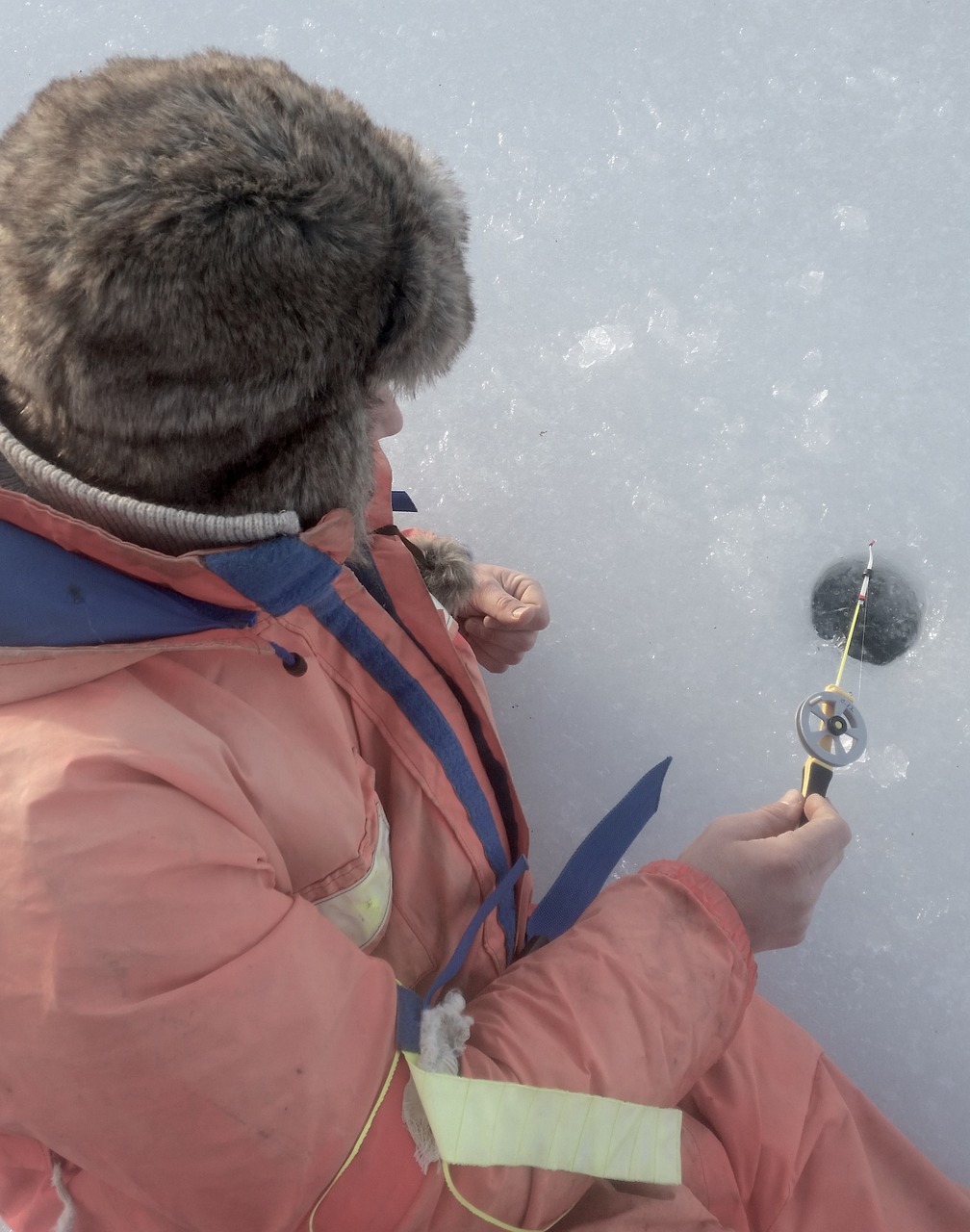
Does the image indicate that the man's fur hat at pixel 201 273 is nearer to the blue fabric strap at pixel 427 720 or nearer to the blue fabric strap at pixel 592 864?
the blue fabric strap at pixel 427 720

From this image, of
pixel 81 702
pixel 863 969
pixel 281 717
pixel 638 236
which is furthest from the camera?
pixel 638 236

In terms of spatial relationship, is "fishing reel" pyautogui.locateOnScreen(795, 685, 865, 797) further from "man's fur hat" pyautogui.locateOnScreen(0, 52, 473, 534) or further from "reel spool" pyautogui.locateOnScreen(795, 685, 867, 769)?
"man's fur hat" pyautogui.locateOnScreen(0, 52, 473, 534)

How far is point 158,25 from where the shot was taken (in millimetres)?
1687

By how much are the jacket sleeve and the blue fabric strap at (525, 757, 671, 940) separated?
26cm

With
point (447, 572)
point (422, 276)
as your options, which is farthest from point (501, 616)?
point (422, 276)

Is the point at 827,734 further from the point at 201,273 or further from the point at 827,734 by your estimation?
the point at 201,273

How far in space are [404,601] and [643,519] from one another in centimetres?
51

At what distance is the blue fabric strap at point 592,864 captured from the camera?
990 mm

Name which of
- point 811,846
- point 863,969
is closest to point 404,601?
point 811,846

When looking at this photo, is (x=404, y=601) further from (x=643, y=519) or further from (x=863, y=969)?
(x=863, y=969)

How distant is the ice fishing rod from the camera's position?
3.28 ft

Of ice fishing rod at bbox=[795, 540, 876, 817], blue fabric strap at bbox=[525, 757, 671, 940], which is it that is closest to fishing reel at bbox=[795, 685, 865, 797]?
ice fishing rod at bbox=[795, 540, 876, 817]

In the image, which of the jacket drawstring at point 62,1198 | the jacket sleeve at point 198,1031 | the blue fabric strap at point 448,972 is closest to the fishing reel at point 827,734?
the blue fabric strap at point 448,972

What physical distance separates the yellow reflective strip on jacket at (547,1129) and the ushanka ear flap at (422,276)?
1.69 feet
